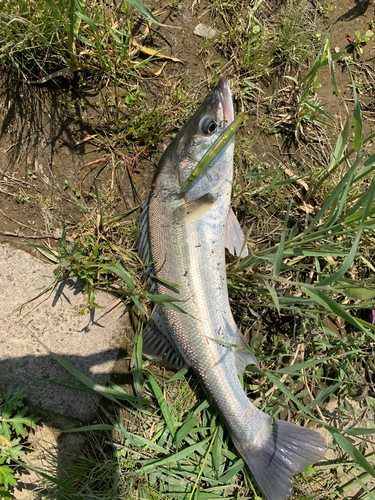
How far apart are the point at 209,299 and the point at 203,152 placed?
1.16 meters

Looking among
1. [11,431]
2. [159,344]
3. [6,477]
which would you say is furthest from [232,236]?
[6,477]

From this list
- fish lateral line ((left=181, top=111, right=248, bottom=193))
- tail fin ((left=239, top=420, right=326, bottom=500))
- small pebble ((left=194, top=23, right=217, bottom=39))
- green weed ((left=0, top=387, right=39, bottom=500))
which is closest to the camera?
fish lateral line ((left=181, top=111, right=248, bottom=193))

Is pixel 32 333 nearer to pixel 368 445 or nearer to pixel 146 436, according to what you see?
pixel 146 436

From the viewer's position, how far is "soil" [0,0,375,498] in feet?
8.89

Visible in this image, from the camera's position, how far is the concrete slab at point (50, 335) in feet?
8.43

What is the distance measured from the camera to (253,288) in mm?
2648

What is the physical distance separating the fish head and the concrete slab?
3.92 feet

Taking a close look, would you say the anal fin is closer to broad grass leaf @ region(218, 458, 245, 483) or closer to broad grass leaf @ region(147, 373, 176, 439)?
broad grass leaf @ region(147, 373, 176, 439)

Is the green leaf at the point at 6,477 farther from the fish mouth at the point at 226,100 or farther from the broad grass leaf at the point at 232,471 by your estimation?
the fish mouth at the point at 226,100

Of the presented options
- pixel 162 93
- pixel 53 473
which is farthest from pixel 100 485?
pixel 162 93

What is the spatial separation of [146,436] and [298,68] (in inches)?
146

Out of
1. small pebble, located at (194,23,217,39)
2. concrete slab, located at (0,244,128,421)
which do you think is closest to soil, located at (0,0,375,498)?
small pebble, located at (194,23,217,39)

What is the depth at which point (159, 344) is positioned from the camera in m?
2.58

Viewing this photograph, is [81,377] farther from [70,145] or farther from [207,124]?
[207,124]
